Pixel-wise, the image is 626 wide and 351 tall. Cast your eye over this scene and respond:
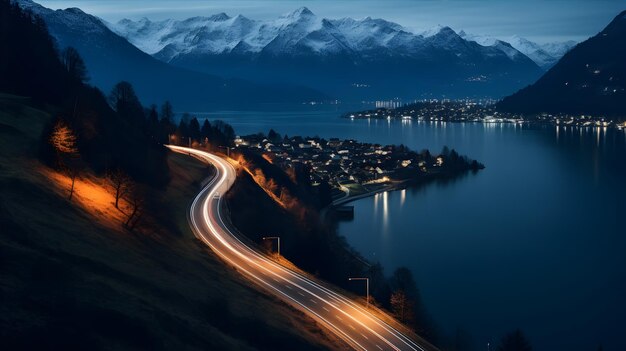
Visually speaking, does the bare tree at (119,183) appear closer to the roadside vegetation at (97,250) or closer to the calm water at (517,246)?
the roadside vegetation at (97,250)

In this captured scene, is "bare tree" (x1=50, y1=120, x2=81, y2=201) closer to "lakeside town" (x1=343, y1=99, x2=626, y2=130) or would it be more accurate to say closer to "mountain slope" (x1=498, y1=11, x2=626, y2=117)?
"lakeside town" (x1=343, y1=99, x2=626, y2=130)

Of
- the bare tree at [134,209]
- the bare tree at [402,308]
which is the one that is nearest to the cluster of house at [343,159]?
the bare tree at [134,209]

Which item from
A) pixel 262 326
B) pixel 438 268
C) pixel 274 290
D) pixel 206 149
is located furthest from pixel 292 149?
pixel 262 326

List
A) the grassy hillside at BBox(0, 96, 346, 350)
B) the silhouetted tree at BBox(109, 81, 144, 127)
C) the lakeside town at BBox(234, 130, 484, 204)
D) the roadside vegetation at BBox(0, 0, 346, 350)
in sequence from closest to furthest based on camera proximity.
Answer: the grassy hillside at BBox(0, 96, 346, 350), the roadside vegetation at BBox(0, 0, 346, 350), the silhouetted tree at BBox(109, 81, 144, 127), the lakeside town at BBox(234, 130, 484, 204)

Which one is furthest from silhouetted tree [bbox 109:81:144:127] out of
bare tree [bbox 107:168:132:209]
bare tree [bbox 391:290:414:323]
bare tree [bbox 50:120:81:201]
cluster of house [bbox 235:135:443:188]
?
bare tree [bbox 391:290:414:323]

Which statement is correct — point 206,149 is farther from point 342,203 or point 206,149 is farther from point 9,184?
point 9,184
